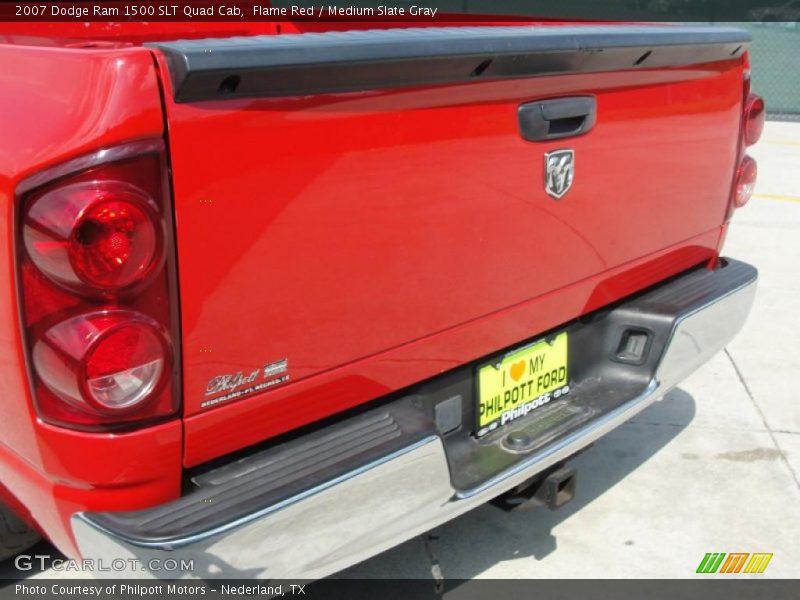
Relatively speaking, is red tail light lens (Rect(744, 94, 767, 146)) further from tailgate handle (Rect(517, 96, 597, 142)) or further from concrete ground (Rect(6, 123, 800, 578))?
concrete ground (Rect(6, 123, 800, 578))

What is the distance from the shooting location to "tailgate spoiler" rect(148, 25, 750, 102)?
1719 mm

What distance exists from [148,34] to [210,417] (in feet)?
6.16

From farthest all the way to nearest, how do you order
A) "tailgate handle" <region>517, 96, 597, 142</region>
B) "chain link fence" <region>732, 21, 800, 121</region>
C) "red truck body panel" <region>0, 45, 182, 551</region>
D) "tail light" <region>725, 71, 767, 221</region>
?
"chain link fence" <region>732, 21, 800, 121</region>, "tail light" <region>725, 71, 767, 221</region>, "tailgate handle" <region>517, 96, 597, 142</region>, "red truck body panel" <region>0, 45, 182, 551</region>

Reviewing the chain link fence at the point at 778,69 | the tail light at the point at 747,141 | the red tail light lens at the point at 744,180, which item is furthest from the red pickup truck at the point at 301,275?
the chain link fence at the point at 778,69

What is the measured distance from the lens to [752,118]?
10.8 ft

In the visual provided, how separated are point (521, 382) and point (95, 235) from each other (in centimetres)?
133

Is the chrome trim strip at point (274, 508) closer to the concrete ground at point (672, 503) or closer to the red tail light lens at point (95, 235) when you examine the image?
the red tail light lens at point (95, 235)

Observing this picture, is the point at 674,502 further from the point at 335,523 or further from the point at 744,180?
the point at 335,523

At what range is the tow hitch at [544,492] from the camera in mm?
2691

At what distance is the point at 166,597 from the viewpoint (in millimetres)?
1854

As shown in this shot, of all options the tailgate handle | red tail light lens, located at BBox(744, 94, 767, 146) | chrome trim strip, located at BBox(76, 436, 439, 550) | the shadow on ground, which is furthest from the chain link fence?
chrome trim strip, located at BBox(76, 436, 439, 550)

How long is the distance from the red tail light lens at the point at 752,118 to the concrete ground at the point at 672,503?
1251 mm

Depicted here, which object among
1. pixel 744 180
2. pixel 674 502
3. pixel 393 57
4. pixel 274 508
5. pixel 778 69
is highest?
pixel 393 57

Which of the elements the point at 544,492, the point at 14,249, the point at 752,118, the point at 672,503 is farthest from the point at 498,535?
the point at 14,249
